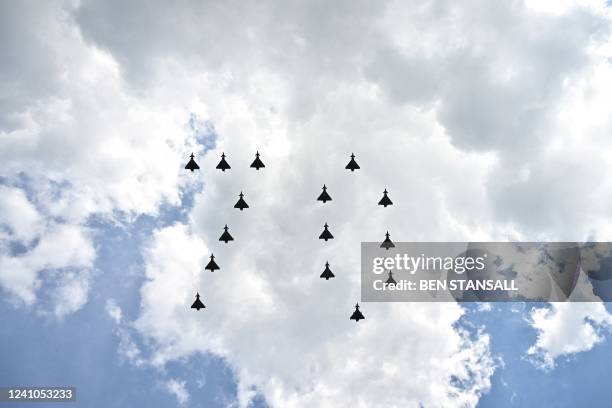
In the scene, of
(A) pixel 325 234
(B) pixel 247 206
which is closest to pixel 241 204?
(B) pixel 247 206

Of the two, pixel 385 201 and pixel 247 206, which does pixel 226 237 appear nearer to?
pixel 247 206

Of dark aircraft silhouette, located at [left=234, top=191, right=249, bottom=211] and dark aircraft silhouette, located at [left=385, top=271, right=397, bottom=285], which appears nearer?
dark aircraft silhouette, located at [left=234, top=191, right=249, bottom=211]

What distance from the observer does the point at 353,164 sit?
56906mm

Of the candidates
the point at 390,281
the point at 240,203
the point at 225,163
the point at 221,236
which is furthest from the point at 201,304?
the point at 390,281

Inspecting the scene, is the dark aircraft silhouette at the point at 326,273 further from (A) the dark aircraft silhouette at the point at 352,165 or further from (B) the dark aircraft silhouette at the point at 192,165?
(B) the dark aircraft silhouette at the point at 192,165

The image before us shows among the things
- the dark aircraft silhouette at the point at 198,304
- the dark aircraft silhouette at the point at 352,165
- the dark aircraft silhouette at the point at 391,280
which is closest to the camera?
the dark aircraft silhouette at the point at 352,165

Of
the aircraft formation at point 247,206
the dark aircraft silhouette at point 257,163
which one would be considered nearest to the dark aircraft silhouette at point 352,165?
the aircraft formation at point 247,206

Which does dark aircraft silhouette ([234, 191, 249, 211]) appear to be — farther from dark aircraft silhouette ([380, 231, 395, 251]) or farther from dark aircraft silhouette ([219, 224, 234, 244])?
dark aircraft silhouette ([380, 231, 395, 251])

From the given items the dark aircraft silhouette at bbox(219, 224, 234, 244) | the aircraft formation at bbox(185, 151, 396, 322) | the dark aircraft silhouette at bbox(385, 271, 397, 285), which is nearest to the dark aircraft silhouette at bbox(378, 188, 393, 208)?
the aircraft formation at bbox(185, 151, 396, 322)

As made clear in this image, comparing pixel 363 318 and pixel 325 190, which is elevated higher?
pixel 325 190

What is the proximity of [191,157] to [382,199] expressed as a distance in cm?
2180

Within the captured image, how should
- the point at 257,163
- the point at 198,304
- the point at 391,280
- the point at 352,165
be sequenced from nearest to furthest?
1. the point at 352,165
2. the point at 257,163
3. the point at 198,304
4. the point at 391,280

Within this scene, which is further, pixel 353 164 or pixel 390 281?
pixel 390 281

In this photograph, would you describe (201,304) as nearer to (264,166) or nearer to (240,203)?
(240,203)
